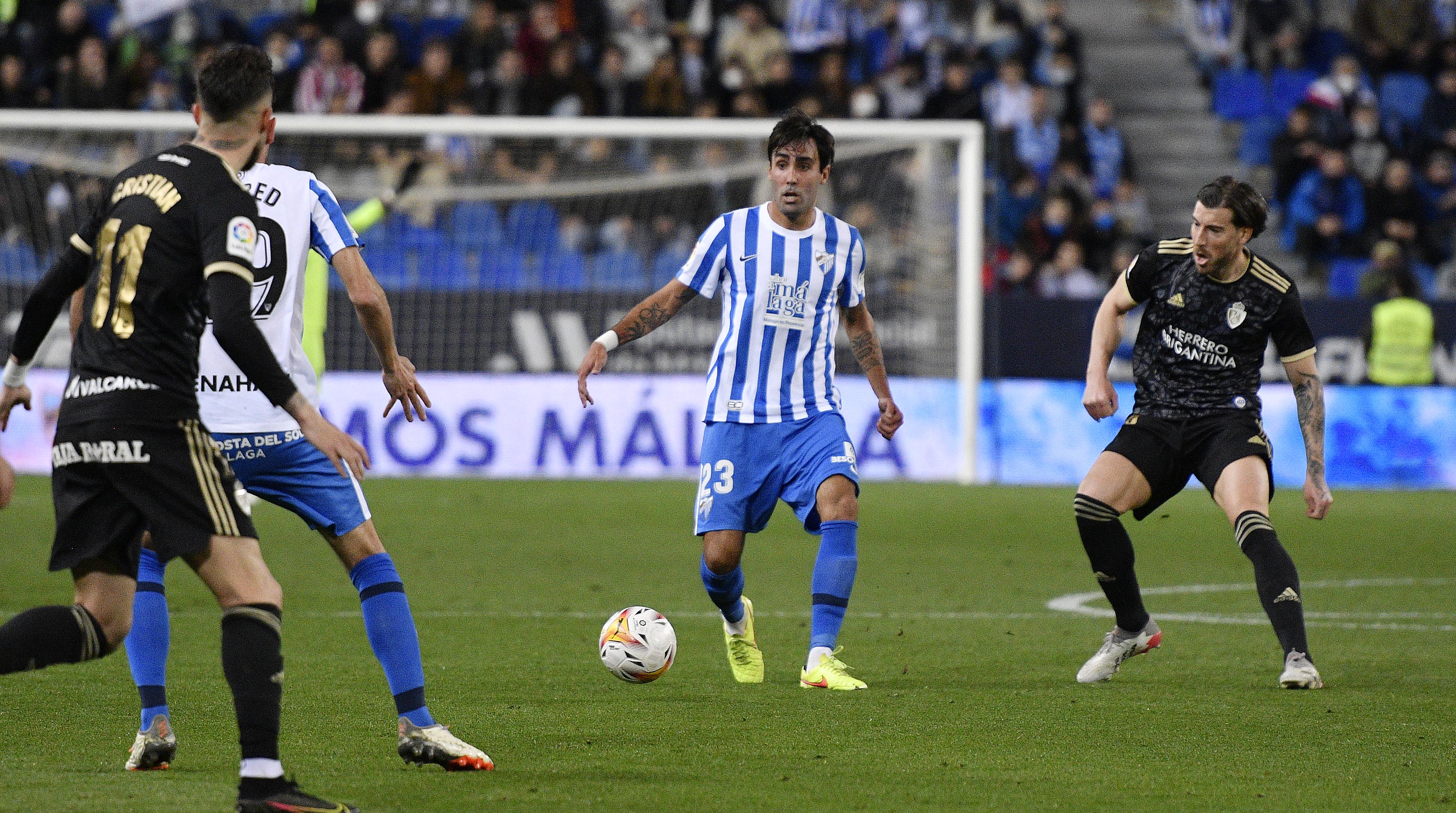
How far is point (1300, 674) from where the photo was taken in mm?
6660

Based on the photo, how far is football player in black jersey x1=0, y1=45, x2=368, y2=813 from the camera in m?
4.20

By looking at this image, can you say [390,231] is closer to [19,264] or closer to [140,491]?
[19,264]

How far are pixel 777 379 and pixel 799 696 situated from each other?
49.5 inches

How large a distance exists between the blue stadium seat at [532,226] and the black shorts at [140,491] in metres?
13.8

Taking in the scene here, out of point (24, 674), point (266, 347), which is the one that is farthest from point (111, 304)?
point (24, 674)

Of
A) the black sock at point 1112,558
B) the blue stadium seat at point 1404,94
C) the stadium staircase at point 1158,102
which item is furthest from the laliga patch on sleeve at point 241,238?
the blue stadium seat at point 1404,94

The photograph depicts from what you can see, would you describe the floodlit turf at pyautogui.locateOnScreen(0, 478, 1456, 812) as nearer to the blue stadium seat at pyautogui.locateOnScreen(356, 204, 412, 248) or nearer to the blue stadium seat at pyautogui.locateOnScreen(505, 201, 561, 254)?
the blue stadium seat at pyautogui.locateOnScreen(505, 201, 561, 254)

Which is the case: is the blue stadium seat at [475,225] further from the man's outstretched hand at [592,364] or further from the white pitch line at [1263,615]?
the man's outstretched hand at [592,364]

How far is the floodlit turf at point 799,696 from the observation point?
4824 millimetres

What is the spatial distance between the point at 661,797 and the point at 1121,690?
2575 millimetres

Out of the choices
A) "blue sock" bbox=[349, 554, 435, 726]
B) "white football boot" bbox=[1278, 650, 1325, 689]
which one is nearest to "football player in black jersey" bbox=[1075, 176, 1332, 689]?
"white football boot" bbox=[1278, 650, 1325, 689]

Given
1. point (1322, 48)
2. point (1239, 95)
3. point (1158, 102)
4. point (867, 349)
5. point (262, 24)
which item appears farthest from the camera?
point (1158, 102)

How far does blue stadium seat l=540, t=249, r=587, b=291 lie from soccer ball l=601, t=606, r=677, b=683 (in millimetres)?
10969

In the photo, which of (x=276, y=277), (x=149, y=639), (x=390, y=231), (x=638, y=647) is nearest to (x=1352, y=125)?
(x=390, y=231)
